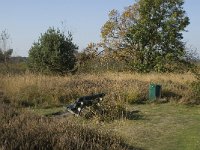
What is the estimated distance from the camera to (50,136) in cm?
648

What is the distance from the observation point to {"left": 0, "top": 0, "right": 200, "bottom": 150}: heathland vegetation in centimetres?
714

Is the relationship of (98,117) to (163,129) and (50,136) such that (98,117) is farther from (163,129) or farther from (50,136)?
(50,136)

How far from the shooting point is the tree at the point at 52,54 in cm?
2700

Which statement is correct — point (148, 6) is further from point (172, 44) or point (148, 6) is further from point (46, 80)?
point (46, 80)

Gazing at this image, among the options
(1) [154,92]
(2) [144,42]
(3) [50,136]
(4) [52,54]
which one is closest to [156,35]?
(2) [144,42]

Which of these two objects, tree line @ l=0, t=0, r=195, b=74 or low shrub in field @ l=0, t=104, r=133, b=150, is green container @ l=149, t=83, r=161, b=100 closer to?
low shrub in field @ l=0, t=104, r=133, b=150

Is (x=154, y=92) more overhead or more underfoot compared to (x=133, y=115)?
more overhead

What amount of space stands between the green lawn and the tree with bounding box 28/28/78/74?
502 inches

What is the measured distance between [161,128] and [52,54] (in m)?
17.0

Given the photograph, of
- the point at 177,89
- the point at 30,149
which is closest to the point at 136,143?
the point at 30,149

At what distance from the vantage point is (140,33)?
3669 centimetres

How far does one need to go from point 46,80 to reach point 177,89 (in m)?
5.19

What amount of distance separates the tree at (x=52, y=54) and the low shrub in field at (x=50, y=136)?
62.7 feet

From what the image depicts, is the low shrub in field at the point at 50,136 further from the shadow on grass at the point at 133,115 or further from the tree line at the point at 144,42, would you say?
the tree line at the point at 144,42
